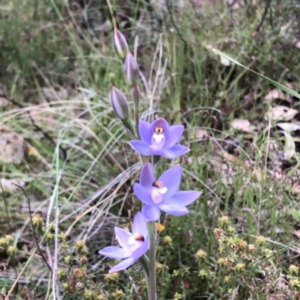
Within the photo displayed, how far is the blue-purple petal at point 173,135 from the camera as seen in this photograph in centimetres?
97

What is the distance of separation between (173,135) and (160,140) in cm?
4

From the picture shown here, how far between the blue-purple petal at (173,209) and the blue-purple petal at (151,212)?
1 centimetres

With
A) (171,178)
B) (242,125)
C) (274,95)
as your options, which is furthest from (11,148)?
(171,178)

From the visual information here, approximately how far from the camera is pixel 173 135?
0.98m

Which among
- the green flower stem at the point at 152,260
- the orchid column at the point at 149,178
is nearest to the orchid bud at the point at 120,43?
the orchid column at the point at 149,178

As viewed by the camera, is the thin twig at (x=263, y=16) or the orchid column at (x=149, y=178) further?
the thin twig at (x=263, y=16)

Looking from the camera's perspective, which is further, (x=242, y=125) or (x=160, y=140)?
(x=242, y=125)

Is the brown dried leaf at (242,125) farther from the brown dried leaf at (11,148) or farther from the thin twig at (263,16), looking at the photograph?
the brown dried leaf at (11,148)

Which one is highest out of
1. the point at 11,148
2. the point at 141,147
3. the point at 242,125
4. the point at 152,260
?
the point at 141,147

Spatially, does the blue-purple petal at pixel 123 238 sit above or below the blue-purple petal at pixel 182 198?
below

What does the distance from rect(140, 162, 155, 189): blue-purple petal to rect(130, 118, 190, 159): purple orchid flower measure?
30mm

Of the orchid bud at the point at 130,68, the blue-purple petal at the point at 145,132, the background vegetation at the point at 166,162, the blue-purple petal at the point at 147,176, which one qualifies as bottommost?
the background vegetation at the point at 166,162

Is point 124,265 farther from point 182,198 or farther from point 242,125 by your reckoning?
point 242,125

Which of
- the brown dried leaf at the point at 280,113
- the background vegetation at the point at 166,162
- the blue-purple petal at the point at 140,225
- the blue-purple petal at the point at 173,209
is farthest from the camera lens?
the brown dried leaf at the point at 280,113
